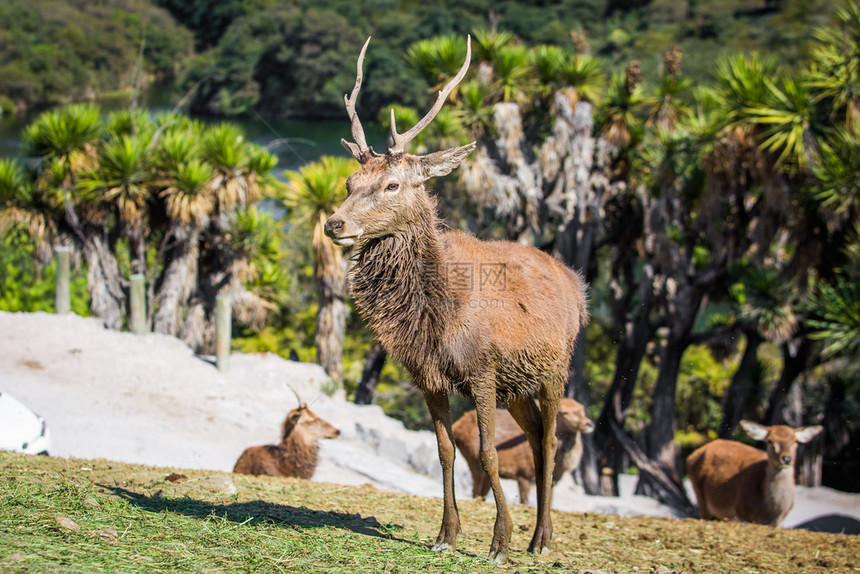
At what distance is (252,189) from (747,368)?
12.2 metres

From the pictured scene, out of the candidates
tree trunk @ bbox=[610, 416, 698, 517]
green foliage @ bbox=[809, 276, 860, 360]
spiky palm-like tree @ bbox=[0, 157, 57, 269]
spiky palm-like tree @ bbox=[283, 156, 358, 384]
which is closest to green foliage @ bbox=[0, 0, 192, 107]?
spiky palm-like tree @ bbox=[0, 157, 57, 269]

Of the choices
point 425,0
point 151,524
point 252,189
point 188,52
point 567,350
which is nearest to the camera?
point 151,524

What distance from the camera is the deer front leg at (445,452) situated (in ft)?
17.7

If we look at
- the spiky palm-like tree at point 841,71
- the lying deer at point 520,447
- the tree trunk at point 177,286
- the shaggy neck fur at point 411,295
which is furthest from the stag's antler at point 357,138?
the spiky palm-like tree at point 841,71

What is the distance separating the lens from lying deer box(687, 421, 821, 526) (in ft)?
31.1

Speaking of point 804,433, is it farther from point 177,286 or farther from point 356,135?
point 177,286

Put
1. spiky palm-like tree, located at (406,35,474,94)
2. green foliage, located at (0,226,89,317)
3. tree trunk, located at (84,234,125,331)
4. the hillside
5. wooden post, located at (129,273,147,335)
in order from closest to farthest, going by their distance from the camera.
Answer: the hillside, wooden post, located at (129,273,147,335), green foliage, located at (0,226,89,317), tree trunk, located at (84,234,125,331), spiky palm-like tree, located at (406,35,474,94)

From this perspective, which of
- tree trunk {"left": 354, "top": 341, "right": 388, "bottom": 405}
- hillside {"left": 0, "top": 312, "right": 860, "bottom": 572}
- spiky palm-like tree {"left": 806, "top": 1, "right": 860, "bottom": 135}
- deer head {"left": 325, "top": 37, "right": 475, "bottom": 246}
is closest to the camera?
hillside {"left": 0, "top": 312, "right": 860, "bottom": 572}

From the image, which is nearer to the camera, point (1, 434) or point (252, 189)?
point (1, 434)

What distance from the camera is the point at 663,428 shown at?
18547 millimetres

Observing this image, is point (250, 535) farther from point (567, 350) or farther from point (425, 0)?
point (425, 0)

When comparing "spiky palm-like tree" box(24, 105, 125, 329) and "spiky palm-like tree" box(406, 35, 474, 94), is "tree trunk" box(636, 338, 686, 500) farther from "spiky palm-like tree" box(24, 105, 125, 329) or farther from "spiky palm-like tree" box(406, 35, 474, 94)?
"spiky palm-like tree" box(24, 105, 125, 329)

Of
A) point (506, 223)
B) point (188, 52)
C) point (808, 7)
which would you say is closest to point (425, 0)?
point (188, 52)

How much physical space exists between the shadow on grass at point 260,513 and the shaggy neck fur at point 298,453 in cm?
269
